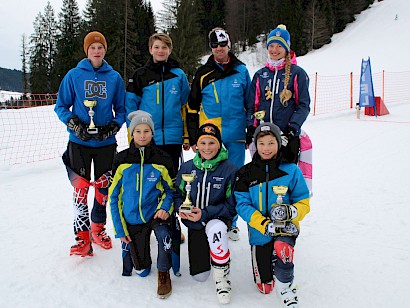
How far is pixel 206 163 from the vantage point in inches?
109

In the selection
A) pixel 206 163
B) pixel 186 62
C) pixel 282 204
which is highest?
pixel 186 62

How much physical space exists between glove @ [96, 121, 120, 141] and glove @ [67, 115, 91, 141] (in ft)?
0.31

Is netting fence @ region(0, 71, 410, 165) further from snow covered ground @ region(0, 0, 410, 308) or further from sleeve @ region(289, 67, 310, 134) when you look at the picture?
sleeve @ region(289, 67, 310, 134)

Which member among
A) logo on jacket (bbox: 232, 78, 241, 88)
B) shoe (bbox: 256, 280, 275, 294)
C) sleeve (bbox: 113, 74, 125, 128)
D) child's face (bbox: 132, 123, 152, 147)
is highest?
logo on jacket (bbox: 232, 78, 241, 88)

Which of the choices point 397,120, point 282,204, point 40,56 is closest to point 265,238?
point 282,204

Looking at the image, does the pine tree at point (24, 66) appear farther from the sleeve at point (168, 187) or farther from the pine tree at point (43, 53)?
the sleeve at point (168, 187)

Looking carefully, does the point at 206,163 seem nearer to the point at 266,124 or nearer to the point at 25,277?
the point at 266,124

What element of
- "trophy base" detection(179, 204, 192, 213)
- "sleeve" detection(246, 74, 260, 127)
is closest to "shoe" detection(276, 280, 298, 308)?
"trophy base" detection(179, 204, 192, 213)

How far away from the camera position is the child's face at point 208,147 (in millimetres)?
2756

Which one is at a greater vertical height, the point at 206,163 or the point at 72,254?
the point at 206,163

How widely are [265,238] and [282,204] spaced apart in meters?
0.33

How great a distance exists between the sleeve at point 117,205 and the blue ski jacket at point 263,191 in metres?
0.95

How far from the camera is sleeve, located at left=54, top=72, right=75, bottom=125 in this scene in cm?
305

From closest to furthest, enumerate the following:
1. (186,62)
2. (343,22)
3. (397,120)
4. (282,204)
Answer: (282,204) < (397,120) < (186,62) < (343,22)
